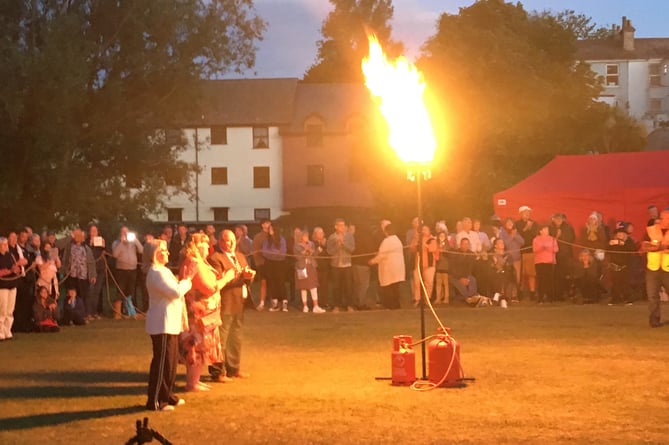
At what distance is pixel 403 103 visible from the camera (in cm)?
1235

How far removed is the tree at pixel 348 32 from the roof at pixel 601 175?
46149 mm

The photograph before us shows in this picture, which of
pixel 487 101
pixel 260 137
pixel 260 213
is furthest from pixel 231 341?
pixel 260 137

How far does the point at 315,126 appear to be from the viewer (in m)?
63.0

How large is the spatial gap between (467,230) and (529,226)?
5.15 feet

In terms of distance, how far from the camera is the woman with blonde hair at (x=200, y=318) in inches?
462

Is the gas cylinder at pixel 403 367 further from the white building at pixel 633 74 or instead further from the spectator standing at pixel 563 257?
the white building at pixel 633 74

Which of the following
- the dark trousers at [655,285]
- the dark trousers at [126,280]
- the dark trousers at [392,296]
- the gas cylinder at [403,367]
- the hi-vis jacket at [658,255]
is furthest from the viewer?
the dark trousers at [392,296]

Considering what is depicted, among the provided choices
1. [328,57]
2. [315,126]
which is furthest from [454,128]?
[328,57]

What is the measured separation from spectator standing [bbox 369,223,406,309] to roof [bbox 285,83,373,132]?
41.2 meters

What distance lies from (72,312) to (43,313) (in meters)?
1.29

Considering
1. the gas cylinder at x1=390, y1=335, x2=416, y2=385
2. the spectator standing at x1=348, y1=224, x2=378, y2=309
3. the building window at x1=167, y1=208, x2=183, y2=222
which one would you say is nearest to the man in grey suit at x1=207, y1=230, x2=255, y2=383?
the gas cylinder at x1=390, y1=335, x2=416, y2=385

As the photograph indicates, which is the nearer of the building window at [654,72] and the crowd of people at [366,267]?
the crowd of people at [366,267]

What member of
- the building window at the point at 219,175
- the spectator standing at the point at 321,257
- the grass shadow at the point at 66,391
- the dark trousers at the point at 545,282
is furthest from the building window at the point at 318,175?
the grass shadow at the point at 66,391

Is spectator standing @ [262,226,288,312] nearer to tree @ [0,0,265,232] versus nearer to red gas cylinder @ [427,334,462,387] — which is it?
tree @ [0,0,265,232]
